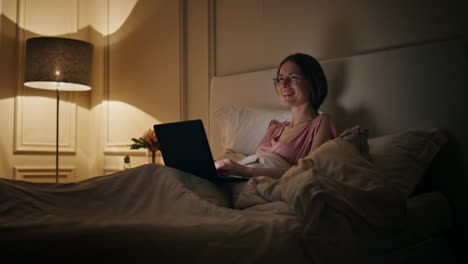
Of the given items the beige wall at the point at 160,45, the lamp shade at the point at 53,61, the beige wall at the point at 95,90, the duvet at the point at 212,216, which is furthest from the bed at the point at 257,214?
the lamp shade at the point at 53,61

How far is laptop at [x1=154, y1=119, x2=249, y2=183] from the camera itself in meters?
1.29

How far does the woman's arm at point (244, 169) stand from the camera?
1.46 metres

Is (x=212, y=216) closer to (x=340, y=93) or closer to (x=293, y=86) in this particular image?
(x=293, y=86)

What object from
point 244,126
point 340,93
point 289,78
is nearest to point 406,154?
point 340,93

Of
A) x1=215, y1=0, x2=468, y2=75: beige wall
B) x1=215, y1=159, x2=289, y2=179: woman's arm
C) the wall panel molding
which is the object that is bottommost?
the wall panel molding

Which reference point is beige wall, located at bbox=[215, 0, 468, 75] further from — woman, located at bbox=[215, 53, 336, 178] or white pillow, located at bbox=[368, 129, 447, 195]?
white pillow, located at bbox=[368, 129, 447, 195]

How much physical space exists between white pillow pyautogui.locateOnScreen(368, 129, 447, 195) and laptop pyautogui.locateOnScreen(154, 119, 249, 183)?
510 millimetres

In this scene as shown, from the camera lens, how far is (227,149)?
217 centimetres

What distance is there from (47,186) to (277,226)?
607mm

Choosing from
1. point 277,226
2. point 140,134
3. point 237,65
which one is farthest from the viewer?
point 140,134

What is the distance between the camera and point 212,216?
101 centimetres

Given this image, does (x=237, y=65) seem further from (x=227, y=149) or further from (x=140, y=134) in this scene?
(x=140, y=134)

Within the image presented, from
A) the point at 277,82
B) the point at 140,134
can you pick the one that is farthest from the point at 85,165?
the point at 277,82

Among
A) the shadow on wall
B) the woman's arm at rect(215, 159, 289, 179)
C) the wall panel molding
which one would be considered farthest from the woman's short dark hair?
the wall panel molding
